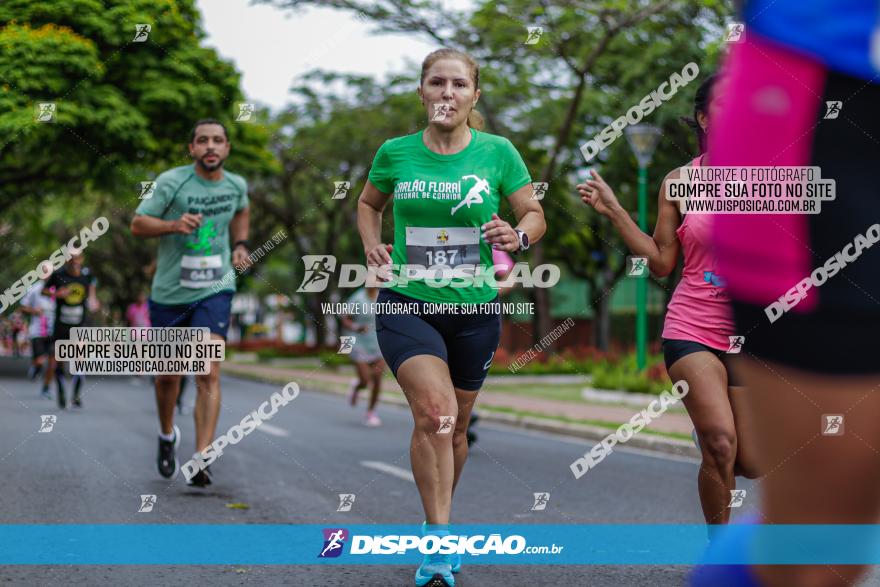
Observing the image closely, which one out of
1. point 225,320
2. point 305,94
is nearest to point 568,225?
point 305,94

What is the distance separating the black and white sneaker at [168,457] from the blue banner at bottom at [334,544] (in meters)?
1.44

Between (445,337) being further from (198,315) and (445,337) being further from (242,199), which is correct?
(242,199)

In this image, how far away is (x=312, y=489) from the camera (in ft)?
22.9

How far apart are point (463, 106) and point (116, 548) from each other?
7.93ft

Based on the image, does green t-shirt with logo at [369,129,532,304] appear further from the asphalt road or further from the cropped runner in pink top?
the asphalt road

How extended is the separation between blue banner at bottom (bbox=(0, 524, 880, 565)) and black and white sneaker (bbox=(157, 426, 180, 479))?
4.71ft

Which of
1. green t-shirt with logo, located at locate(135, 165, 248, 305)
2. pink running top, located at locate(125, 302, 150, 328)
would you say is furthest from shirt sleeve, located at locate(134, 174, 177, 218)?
pink running top, located at locate(125, 302, 150, 328)

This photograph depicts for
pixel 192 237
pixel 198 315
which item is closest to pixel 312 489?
pixel 198 315

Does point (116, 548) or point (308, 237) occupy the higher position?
point (308, 237)

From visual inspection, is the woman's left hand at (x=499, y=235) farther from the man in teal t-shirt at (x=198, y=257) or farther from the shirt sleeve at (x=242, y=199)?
the shirt sleeve at (x=242, y=199)

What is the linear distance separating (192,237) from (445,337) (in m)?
2.90

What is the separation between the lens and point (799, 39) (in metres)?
1.67

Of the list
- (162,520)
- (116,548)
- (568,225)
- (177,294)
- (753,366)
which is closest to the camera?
(753,366)

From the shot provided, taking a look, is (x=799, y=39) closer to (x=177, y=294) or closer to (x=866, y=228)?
(x=866, y=228)
